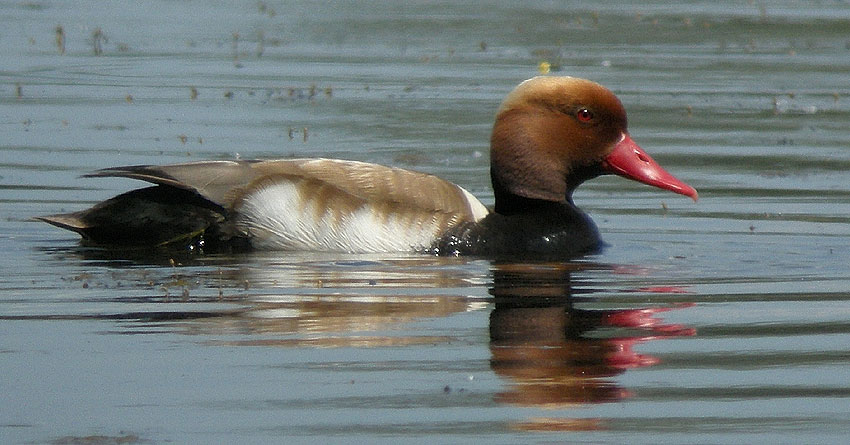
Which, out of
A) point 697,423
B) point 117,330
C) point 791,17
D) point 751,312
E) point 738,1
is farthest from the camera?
point 738,1

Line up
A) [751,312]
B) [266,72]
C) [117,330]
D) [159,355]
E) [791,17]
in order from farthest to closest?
1. [791,17]
2. [266,72]
3. [751,312]
4. [117,330]
5. [159,355]

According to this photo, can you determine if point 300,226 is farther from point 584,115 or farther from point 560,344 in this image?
point 560,344

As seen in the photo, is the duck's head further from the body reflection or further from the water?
the body reflection

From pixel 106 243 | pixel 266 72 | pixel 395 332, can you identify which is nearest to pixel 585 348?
pixel 395 332

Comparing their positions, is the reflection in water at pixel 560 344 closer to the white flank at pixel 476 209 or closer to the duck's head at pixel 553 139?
the white flank at pixel 476 209

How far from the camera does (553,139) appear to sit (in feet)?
28.2

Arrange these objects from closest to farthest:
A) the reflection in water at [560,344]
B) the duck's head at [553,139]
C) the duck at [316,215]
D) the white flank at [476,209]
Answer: the reflection in water at [560,344] < the duck at [316,215] < the white flank at [476,209] < the duck's head at [553,139]

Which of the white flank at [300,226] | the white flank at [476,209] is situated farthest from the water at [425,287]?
the white flank at [476,209]

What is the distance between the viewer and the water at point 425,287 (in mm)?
4910

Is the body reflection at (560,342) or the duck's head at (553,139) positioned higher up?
the duck's head at (553,139)

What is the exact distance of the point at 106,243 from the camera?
8.23 m

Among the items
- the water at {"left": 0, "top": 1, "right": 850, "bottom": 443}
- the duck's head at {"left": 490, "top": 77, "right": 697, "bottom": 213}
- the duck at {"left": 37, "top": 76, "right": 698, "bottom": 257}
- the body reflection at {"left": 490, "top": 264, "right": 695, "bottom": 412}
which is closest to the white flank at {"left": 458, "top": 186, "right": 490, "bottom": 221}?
the duck at {"left": 37, "top": 76, "right": 698, "bottom": 257}

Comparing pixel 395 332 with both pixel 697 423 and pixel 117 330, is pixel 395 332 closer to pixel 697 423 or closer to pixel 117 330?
pixel 117 330

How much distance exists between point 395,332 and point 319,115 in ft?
23.7
